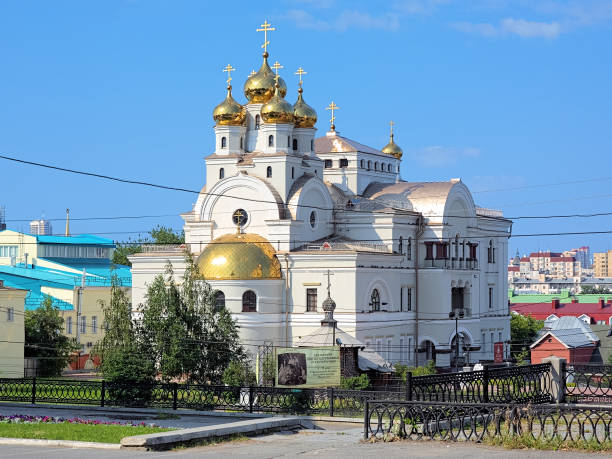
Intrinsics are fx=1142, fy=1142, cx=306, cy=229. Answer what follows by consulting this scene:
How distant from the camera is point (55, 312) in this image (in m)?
47.0

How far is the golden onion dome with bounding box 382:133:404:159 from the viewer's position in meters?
58.2

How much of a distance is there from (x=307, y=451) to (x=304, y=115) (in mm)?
33053

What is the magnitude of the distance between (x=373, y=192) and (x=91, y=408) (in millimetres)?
29873

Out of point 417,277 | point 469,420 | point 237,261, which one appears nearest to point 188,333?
point 237,261

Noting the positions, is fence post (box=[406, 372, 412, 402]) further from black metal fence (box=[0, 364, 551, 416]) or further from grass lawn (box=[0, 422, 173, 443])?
grass lawn (box=[0, 422, 173, 443])

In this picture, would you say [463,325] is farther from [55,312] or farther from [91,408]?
[91,408]

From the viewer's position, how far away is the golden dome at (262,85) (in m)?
48.8

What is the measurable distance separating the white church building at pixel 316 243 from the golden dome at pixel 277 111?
0.05 m

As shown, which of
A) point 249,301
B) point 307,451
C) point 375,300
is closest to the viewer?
point 307,451

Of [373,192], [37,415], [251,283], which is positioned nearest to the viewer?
[37,415]

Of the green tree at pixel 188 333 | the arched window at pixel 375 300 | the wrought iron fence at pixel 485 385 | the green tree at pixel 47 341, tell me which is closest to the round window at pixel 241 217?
the arched window at pixel 375 300

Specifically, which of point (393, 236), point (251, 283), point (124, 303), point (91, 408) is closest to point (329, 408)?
point (91, 408)

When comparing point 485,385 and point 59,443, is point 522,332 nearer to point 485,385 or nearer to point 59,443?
point 485,385

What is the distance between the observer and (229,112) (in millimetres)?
48625
